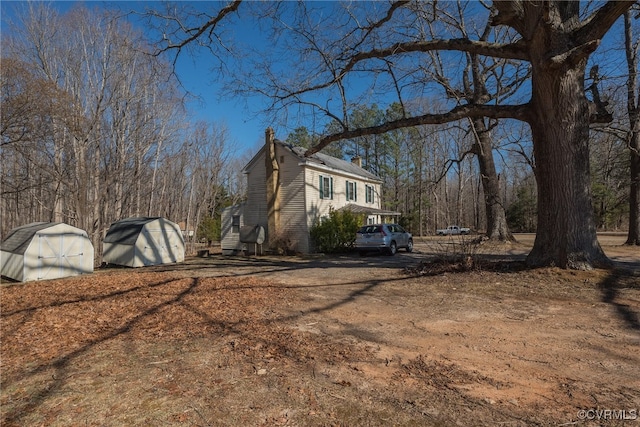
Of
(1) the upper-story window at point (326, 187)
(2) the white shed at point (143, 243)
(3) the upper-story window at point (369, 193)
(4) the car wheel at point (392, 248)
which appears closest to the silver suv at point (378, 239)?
Result: (4) the car wheel at point (392, 248)

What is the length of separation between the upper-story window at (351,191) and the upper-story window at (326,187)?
2353mm

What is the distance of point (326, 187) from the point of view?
71.9 ft

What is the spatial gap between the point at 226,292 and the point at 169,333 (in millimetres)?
2936

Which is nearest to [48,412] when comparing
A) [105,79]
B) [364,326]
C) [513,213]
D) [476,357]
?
[364,326]

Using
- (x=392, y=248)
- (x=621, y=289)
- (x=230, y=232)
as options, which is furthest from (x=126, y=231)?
(x=621, y=289)

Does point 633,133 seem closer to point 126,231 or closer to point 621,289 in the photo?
point 621,289

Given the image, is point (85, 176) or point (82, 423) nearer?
point (82, 423)

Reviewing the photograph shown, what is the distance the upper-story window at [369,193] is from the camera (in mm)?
27000

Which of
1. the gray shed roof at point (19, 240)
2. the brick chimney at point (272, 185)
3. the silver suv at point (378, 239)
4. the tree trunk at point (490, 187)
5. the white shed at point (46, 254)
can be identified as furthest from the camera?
the brick chimney at point (272, 185)

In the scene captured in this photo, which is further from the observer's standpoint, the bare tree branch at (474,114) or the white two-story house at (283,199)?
the white two-story house at (283,199)

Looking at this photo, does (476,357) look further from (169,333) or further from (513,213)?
(513,213)

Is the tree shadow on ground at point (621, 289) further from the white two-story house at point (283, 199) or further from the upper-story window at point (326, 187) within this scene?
the upper-story window at point (326, 187)

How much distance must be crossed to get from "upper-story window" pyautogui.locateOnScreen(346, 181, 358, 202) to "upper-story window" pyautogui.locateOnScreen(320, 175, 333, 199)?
2.35 meters

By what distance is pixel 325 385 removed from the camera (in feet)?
11.3
